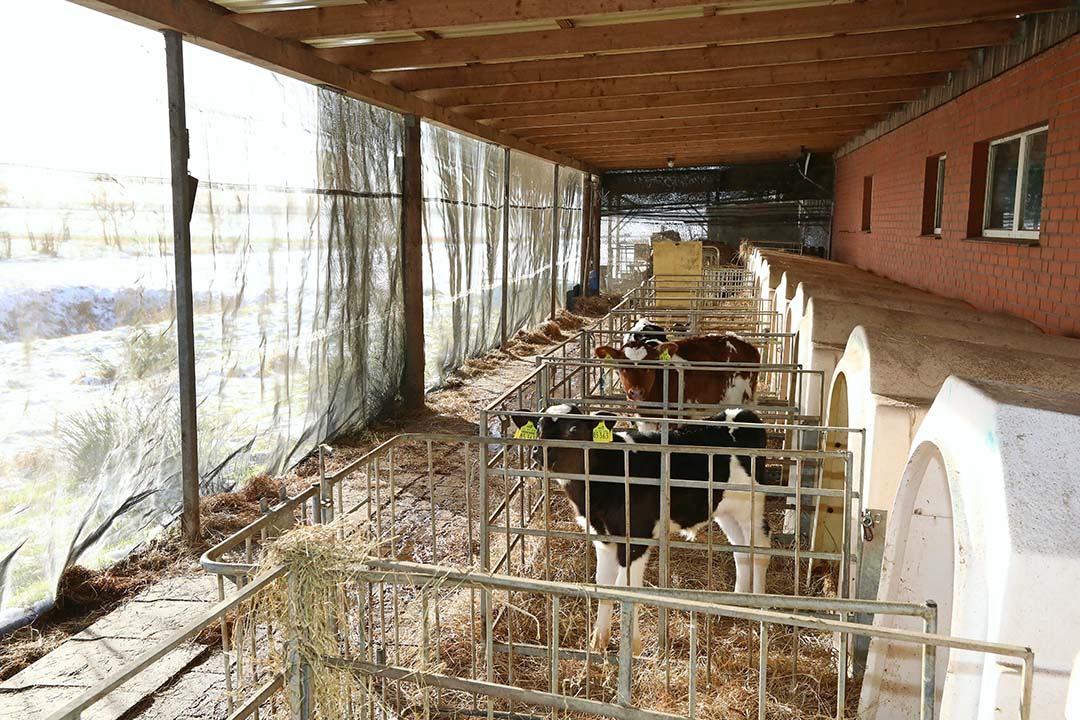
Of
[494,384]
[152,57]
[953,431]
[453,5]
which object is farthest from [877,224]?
[953,431]

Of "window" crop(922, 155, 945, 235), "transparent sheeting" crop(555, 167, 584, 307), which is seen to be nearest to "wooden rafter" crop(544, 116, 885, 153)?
"window" crop(922, 155, 945, 235)

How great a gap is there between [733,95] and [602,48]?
364 centimetres

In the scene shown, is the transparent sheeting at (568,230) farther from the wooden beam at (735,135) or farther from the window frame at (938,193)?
the window frame at (938,193)

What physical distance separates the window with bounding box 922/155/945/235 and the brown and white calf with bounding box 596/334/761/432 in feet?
12.3

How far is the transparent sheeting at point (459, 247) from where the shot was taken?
10.7 meters

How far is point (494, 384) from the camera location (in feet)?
38.3

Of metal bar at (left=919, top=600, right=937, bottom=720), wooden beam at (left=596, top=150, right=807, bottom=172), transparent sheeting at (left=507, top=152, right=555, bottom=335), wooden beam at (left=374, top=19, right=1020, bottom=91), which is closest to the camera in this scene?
metal bar at (left=919, top=600, right=937, bottom=720)

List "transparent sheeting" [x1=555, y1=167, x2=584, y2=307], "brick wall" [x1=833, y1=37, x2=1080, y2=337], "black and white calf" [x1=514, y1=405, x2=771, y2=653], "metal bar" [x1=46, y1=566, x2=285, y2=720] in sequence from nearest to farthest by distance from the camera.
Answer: "metal bar" [x1=46, y1=566, x2=285, y2=720] → "black and white calf" [x1=514, y1=405, x2=771, y2=653] → "brick wall" [x1=833, y1=37, x2=1080, y2=337] → "transparent sheeting" [x1=555, y1=167, x2=584, y2=307]

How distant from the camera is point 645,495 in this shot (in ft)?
14.4

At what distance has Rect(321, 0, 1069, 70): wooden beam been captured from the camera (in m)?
6.20

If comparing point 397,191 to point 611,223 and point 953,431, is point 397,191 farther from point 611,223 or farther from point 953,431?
point 611,223

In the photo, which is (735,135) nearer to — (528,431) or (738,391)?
(738,391)

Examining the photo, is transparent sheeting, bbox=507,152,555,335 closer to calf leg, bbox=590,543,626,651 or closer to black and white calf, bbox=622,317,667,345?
black and white calf, bbox=622,317,667,345

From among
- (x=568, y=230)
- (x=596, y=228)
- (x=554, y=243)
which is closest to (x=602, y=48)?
(x=554, y=243)
